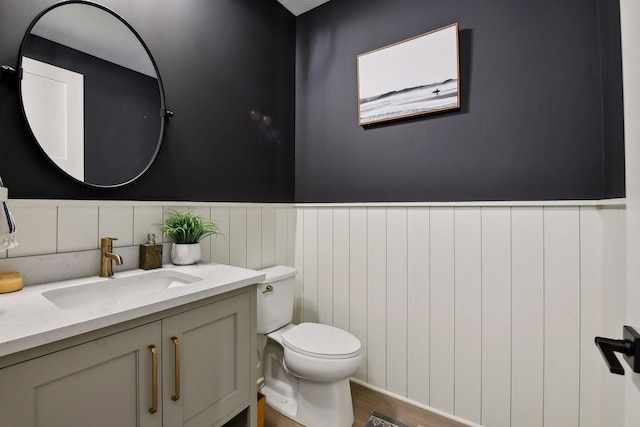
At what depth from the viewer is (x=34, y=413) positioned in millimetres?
664

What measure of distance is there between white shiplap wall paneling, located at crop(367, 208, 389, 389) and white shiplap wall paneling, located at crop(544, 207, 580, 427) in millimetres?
789

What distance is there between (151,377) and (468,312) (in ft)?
4.77

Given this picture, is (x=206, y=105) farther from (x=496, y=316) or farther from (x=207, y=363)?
(x=496, y=316)

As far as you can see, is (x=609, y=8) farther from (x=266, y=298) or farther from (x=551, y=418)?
(x=266, y=298)

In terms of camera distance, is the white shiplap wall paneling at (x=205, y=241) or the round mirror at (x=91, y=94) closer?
the round mirror at (x=91, y=94)

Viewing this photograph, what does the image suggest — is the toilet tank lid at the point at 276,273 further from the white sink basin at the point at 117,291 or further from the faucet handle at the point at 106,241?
the faucet handle at the point at 106,241

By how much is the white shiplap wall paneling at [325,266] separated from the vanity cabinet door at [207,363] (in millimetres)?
894

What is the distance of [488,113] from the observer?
1.54m

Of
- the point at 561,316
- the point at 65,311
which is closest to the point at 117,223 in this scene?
the point at 65,311

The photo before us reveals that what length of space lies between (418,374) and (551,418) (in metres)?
0.60

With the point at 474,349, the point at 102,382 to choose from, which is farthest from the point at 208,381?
the point at 474,349

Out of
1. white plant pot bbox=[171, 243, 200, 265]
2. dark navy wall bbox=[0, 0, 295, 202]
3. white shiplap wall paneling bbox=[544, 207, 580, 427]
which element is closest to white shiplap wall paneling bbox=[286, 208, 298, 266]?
dark navy wall bbox=[0, 0, 295, 202]

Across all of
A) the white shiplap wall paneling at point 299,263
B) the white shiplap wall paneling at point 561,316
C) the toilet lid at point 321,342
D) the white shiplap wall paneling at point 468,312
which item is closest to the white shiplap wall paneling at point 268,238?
the white shiplap wall paneling at point 299,263

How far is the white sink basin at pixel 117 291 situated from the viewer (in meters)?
0.91
